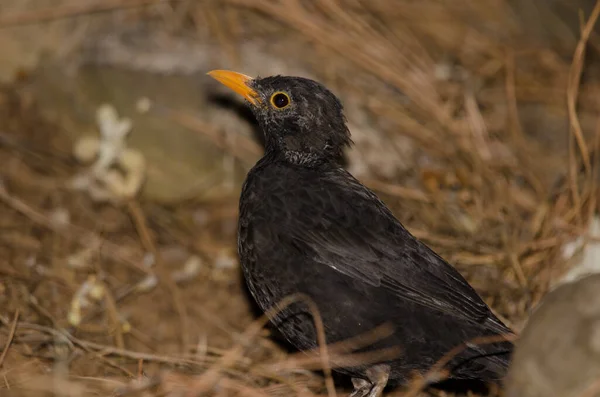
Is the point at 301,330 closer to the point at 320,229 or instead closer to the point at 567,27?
the point at 320,229

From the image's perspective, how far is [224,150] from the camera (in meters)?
5.72

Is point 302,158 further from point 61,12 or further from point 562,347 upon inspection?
point 61,12

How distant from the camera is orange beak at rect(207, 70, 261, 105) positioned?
4520mm

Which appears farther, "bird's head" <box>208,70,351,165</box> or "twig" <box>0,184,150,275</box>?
"twig" <box>0,184,150,275</box>

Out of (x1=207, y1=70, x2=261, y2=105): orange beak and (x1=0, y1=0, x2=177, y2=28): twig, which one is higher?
(x1=207, y1=70, x2=261, y2=105): orange beak

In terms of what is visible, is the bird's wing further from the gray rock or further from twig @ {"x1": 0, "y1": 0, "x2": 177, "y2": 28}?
twig @ {"x1": 0, "y1": 0, "x2": 177, "y2": 28}

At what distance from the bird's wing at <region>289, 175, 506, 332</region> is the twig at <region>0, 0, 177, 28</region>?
262cm

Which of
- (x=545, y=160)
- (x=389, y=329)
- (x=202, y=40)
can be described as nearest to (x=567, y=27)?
(x=545, y=160)

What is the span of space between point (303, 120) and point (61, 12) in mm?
2395

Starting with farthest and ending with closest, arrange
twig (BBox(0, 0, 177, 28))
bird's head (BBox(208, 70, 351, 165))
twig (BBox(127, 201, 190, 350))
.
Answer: twig (BBox(0, 0, 177, 28)), twig (BBox(127, 201, 190, 350)), bird's head (BBox(208, 70, 351, 165))

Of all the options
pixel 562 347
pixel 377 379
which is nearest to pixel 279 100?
pixel 377 379

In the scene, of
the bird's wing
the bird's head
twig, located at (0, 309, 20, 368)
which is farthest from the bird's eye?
twig, located at (0, 309, 20, 368)

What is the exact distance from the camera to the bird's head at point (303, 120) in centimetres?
439

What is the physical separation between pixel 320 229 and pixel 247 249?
1.16 feet
